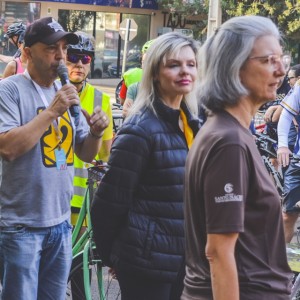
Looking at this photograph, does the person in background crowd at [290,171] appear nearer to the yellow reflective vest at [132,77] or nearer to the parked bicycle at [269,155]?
the parked bicycle at [269,155]

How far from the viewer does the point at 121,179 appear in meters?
3.61

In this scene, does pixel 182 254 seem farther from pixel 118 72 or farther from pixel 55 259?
pixel 118 72

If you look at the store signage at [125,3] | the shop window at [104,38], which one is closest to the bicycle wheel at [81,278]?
the store signage at [125,3]

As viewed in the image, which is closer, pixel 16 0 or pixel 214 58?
pixel 214 58

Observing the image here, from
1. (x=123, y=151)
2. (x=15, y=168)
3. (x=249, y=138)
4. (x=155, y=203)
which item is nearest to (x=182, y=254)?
(x=155, y=203)

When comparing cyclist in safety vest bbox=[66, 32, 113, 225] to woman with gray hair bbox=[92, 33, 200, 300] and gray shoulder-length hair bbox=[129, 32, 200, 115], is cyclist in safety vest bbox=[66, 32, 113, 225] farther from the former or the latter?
woman with gray hair bbox=[92, 33, 200, 300]

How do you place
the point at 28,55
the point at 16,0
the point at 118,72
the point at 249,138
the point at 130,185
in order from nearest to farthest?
the point at 249,138, the point at 130,185, the point at 28,55, the point at 16,0, the point at 118,72

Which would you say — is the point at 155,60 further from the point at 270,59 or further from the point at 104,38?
the point at 104,38

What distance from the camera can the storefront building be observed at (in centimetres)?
3488

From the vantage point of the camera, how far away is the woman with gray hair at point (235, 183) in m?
2.49

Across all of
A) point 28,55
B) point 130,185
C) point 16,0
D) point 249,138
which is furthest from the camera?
point 16,0

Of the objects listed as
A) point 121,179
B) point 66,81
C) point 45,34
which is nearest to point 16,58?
point 45,34

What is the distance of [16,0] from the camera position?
113ft

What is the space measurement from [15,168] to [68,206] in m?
0.36
